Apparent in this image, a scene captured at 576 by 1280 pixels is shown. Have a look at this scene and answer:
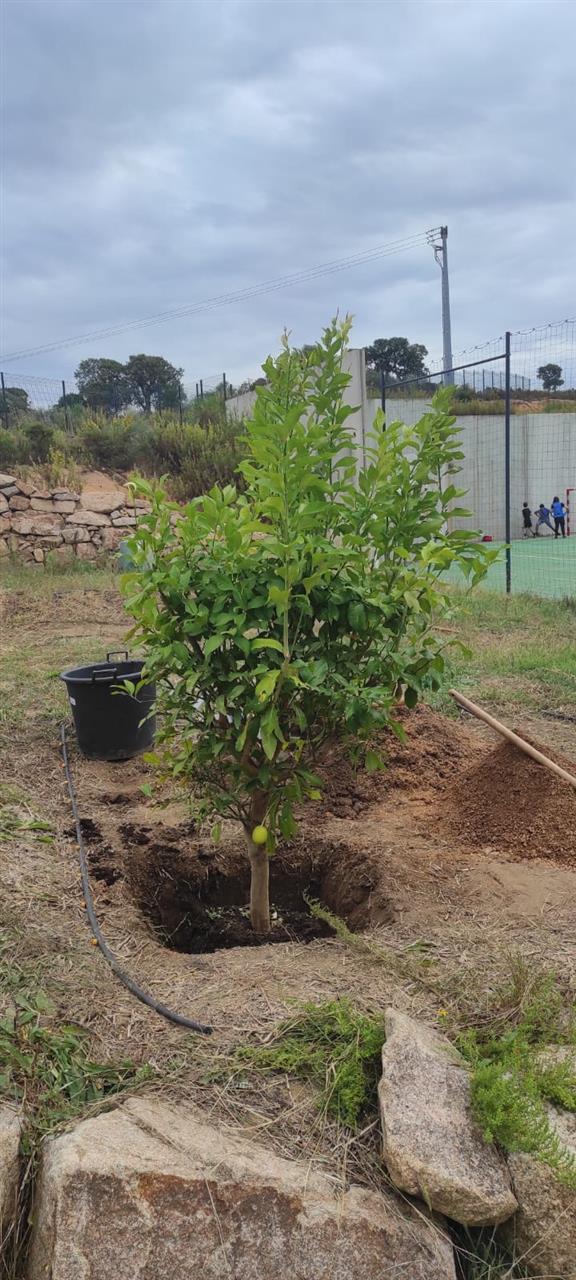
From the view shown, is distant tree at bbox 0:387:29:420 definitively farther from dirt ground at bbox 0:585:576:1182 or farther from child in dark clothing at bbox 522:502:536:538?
dirt ground at bbox 0:585:576:1182

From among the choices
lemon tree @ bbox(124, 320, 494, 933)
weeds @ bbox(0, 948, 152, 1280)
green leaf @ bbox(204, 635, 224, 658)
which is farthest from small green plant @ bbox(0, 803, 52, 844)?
green leaf @ bbox(204, 635, 224, 658)

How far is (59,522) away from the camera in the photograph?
13062mm

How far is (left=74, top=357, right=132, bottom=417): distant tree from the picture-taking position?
21.2m

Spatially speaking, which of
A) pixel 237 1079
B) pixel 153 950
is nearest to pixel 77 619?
pixel 153 950

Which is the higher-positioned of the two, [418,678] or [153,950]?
[418,678]

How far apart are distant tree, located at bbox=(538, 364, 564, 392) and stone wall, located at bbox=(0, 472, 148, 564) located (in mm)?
6730

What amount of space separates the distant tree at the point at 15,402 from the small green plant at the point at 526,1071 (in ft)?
58.0

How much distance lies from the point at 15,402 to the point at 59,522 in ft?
20.5

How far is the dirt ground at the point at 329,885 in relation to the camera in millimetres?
2105

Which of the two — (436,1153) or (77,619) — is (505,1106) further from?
(77,619)

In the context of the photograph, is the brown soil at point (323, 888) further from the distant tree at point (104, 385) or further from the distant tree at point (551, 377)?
the distant tree at point (104, 385)

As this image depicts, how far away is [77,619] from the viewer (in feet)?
29.2

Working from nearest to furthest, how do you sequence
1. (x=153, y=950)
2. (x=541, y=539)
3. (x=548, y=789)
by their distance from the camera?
(x=153, y=950), (x=548, y=789), (x=541, y=539)

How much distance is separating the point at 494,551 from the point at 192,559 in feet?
2.67
